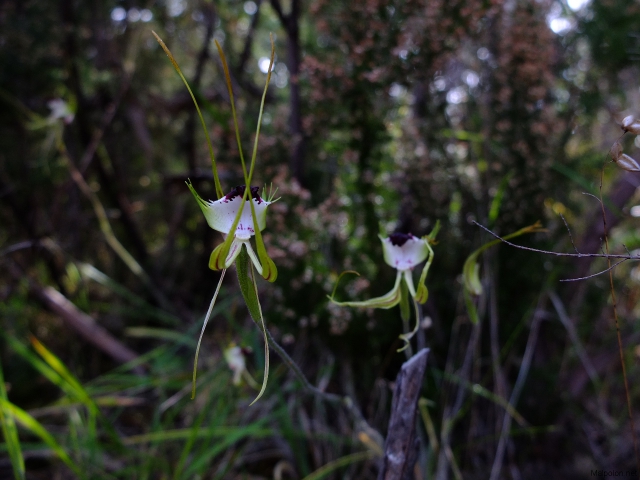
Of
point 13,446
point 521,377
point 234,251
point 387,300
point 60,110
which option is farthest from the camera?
point 60,110

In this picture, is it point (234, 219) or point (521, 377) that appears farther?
point (521, 377)

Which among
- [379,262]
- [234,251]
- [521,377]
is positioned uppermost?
[234,251]

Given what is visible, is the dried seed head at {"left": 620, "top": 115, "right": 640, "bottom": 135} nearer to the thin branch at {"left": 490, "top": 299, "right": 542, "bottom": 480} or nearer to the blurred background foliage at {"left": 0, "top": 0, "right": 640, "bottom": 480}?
the blurred background foliage at {"left": 0, "top": 0, "right": 640, "bottom": 480}

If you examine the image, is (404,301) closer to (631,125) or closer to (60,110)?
(631,125)

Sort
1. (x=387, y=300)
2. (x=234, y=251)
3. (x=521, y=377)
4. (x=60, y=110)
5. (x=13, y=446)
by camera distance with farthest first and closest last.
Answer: (x=60, y=110), (x=521, y=377), (x=13, y=446), (x=387, y=300), (x=234, y=251)

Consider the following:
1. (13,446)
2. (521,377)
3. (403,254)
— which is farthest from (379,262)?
(13,446)

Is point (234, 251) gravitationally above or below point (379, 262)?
above

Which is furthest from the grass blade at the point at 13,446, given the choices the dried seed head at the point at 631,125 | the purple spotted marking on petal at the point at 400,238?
the dried seed head at the point at 631,125
